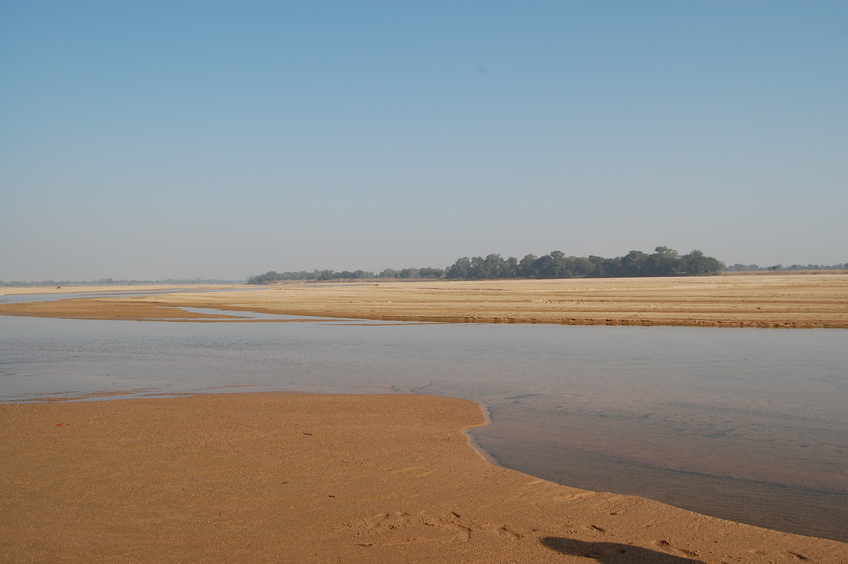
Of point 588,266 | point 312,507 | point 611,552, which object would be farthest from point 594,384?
point 588,266

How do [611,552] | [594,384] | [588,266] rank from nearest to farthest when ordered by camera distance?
[611,552] < [594,384] < [588,266]

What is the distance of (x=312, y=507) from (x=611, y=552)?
9.04ft

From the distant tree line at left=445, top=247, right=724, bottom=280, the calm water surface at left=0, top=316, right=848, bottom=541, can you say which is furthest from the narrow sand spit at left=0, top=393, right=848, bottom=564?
the distant tree line at left=445, top=247, right=724, bottom=280

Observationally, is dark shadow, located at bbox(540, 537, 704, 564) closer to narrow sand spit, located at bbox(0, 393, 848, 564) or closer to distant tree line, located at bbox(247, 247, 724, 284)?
narrow sand spit, located at bbox(0, 393, 848, 564)

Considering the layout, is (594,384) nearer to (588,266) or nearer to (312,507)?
(312,507)

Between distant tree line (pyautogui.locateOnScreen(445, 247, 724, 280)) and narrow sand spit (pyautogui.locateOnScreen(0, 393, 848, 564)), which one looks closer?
narrow sand spit (pyautogui.locateOnScreen(0, 393, 848, 564))

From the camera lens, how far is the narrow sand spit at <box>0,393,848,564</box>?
507cm

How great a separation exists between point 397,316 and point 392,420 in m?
23.7

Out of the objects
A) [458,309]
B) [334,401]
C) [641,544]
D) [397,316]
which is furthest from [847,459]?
[458,309]

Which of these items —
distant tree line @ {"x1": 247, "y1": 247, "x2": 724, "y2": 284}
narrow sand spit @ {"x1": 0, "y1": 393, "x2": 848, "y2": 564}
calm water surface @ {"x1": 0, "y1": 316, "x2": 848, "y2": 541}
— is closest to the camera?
narrow sand spit @ {"x1": 0, "y1": 393, "x2": 848, "y2": 564}

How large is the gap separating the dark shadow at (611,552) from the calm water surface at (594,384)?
1338 millimetres

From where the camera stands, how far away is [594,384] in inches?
528

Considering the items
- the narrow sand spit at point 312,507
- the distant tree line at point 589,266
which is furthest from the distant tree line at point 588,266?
the narrow sand spit at point 312,507

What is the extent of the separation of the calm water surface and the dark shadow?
134 centimetres
